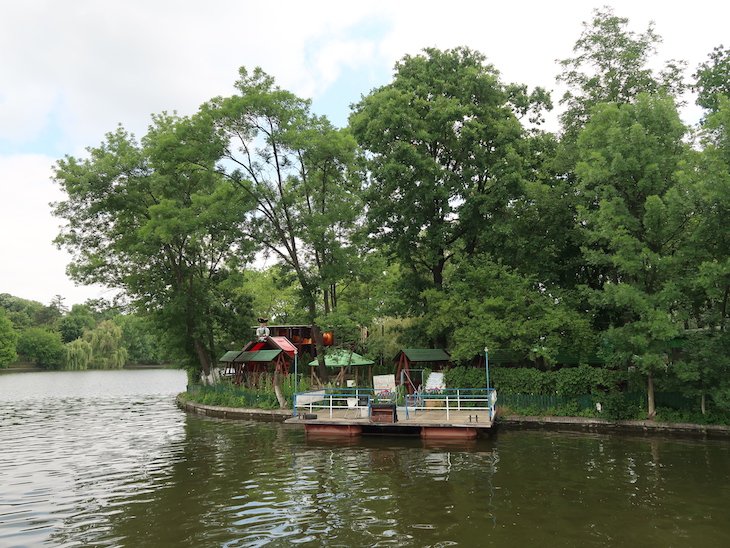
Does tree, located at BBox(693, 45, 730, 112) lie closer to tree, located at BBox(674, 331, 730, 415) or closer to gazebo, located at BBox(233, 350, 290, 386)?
tree, located at BBox(674, 331, 730, 415)

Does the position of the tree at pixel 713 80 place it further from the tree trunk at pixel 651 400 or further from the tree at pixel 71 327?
the tree at pixel 71 327

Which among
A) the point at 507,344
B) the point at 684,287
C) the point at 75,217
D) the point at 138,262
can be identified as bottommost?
the point at 507,344

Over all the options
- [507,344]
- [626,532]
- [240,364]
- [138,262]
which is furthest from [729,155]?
[138,262]

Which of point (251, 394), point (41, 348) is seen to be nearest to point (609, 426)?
point (251, 394)

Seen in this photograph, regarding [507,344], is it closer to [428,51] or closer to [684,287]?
[684,287]

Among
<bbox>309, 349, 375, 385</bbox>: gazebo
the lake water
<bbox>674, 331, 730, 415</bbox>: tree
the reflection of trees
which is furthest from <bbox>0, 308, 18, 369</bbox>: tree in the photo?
<bbox>674, 331, 730, 415</bbox>: tree

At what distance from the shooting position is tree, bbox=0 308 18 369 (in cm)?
9381

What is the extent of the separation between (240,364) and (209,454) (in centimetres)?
1839

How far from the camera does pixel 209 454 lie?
69.2ft

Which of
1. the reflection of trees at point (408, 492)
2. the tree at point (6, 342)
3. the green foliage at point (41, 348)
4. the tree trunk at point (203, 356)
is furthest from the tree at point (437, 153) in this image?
the green foliage at point (41, 348)

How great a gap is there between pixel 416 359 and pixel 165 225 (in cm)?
1765

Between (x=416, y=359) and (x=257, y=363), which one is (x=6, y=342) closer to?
(x=257, y=363)

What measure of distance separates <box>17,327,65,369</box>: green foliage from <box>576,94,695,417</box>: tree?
10791 cm

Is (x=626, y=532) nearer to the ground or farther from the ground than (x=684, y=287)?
nearer to the ground
